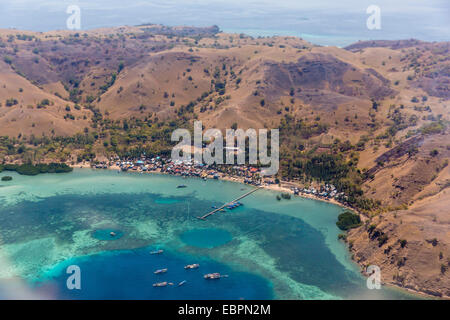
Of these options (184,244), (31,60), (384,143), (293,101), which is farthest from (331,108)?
(31,60)

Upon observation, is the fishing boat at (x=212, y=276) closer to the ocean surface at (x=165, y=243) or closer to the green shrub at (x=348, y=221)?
the ocean surface at (x=165, y=243)

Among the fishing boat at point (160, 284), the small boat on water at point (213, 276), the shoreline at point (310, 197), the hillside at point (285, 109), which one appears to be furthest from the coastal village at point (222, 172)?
the fishing boat at point (160, 284)

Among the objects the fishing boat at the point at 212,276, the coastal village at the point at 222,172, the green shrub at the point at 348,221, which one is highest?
the coastal village at the point at 222,172

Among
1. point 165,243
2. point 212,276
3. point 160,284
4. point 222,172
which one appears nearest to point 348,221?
point 212,276

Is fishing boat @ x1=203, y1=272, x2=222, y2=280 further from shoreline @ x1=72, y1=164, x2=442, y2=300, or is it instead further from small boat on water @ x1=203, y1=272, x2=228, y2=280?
shoreline @ x1=72, y1=164, x2=442, y2=300

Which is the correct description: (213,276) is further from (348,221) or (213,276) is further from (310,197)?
(310,197)
